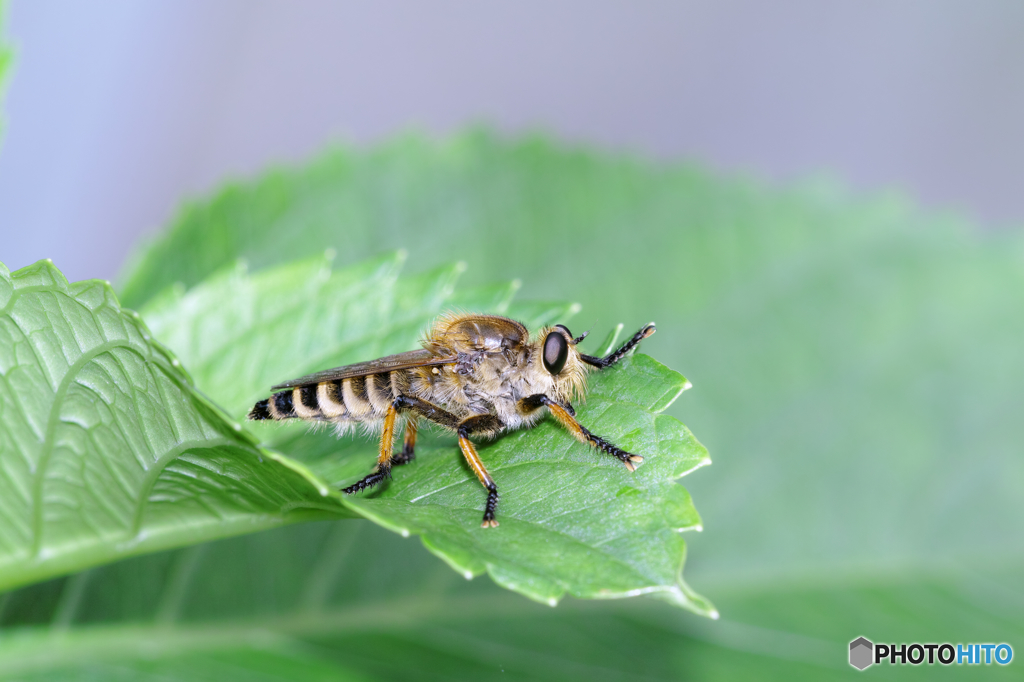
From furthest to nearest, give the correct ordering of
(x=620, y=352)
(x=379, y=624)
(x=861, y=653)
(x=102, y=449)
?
(x=861, y=653) < (x=379, y=624) < (x=620, y=352) < (x=102, y=449)

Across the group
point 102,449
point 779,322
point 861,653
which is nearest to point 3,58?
point 102,449

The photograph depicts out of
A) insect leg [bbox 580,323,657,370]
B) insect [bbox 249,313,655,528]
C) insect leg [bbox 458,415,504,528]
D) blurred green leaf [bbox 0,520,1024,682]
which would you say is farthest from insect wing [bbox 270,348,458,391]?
blurred green leaf [bbox 0,520,1024,682]

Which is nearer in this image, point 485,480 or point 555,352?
point 485,480

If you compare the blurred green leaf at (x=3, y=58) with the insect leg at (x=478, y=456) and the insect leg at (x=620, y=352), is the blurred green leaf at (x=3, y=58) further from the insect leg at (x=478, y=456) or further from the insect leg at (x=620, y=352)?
the insect leg at (x=620, y=352)

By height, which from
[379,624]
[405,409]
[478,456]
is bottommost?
[379,624]

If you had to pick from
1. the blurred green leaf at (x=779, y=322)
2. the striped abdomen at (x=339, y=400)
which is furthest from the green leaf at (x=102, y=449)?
the blurred green leaf at (x=779, y=322)

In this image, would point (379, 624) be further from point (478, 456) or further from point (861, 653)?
point (861, 653)

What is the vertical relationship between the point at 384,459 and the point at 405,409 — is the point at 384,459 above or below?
below
